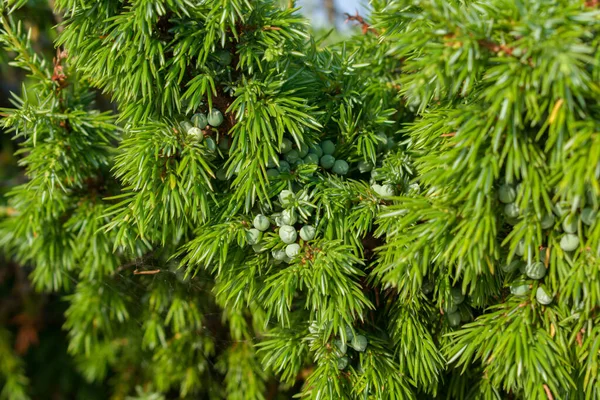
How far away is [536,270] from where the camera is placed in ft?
1.63

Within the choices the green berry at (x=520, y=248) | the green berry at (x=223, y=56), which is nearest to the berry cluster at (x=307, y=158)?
the green berry at (x=223, y=56)

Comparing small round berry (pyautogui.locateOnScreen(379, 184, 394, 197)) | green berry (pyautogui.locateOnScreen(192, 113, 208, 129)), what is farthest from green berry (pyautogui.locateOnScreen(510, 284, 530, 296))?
green berry (pyautogui.locateOnScreen(192, 113, 208, 129))

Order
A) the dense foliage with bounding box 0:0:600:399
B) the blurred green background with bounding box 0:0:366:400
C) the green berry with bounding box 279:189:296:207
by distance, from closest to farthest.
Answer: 1. the dense foliage with bounding box 0:0:600:399
2. the green berry with bounding box 279:189:296:207
3. the blurred green background with bounding box 0:0:366:400

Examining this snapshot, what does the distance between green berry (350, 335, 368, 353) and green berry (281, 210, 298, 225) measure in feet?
0.49

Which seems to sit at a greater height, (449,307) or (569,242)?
(569,242)

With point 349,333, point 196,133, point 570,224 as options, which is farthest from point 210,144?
point 570,224

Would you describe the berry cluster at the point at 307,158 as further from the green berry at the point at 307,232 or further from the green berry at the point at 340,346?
the green berry at the point at 340,346

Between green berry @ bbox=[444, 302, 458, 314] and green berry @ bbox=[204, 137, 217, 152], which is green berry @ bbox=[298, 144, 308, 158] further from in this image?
green berry @ bbox=[444, 302, 458, 314]

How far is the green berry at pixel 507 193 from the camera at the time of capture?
18.5 inches

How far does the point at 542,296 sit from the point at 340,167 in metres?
0.25

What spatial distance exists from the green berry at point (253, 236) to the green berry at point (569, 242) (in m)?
0.30

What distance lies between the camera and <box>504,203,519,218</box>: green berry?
0.47 metres

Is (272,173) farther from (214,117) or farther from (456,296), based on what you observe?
(456,296)

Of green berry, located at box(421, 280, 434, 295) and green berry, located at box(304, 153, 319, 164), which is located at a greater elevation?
green berry, located at box(304, 153, 319, 164)
